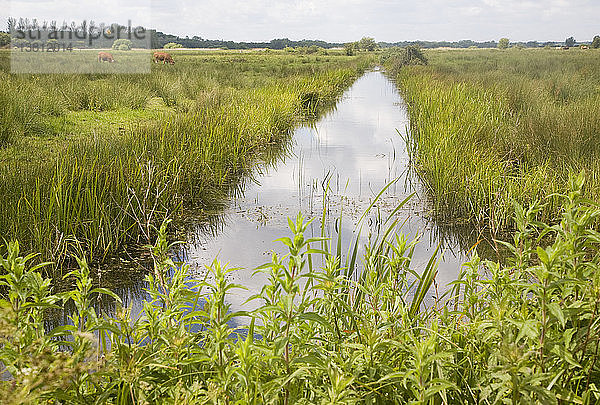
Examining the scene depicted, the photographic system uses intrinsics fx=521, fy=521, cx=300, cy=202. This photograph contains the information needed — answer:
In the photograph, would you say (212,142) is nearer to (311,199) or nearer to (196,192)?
(196,192)

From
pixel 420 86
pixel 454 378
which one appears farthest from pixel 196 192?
pixel 420 86

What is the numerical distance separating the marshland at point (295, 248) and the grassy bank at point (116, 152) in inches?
1.4

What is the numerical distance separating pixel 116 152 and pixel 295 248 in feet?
13.9

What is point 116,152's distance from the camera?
511 centimetres

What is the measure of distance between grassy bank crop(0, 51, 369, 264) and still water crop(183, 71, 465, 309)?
466mm

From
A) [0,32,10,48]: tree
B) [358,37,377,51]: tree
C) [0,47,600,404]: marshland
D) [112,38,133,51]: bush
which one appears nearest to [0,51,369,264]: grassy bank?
[0,47,600,404]: marshland

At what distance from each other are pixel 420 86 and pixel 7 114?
32.2ft

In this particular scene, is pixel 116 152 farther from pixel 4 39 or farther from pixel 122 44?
pixel 122 44

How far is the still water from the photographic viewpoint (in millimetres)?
4238

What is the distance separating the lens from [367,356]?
1.57 m

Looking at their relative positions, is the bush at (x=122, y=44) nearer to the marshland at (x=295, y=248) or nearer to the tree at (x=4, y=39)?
the tree at (x=4, y=39)

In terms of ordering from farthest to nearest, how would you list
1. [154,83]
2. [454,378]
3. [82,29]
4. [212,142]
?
1. [82,29]
2. [154,83]
3. [212,142]
4. [454,378]

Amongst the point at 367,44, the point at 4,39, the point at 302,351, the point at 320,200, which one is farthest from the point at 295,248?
the point at 367,44

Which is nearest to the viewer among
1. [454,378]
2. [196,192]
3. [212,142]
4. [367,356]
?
[367,356]
